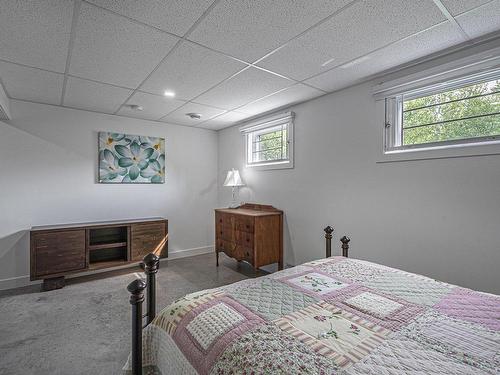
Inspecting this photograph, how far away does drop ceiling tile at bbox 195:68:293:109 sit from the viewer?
2.56 metres

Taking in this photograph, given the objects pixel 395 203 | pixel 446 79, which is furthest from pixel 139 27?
pixel 395 203

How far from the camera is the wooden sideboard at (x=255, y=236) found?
3365mm

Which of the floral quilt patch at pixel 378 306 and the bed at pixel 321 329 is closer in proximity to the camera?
the bed at pixel 321 329

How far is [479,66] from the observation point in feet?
6.35

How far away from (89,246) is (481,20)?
4.37 meters

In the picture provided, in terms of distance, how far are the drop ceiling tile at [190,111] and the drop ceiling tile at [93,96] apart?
744mm

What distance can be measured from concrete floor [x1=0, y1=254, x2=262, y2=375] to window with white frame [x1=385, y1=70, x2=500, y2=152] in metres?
2.57

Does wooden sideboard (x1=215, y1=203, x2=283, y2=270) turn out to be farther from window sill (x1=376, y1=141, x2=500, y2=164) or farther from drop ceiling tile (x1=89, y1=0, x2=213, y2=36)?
drop ceiling tile (x1=89, y1=0, x2=213, y2=36)

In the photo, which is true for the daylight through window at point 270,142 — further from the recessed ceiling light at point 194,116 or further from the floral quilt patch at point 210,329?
the floral quilt patch at point 210,329

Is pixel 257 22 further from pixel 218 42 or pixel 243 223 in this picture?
pixel 243 223

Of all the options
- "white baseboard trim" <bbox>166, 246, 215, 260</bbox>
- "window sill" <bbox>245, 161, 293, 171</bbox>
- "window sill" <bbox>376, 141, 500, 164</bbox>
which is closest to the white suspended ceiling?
"window sill" <bbox>376, 141, 500, 164</bbox>

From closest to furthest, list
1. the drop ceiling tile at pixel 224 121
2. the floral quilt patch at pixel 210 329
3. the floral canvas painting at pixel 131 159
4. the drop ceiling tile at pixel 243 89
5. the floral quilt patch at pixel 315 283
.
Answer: the floral quilt patch at pixel 210 329
the floral quilt patch at pixel 315 283
the drop ceiling tile at pixel 243 89
the floral canvas painting at pixel 131 159
the drop ceiling tile at pixel 224 121

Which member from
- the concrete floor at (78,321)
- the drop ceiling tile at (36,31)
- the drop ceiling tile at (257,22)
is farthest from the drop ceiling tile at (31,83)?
the concrete floor at (78,321)

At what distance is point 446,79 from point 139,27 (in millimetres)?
2384
